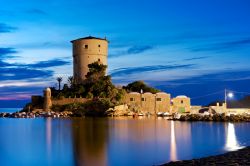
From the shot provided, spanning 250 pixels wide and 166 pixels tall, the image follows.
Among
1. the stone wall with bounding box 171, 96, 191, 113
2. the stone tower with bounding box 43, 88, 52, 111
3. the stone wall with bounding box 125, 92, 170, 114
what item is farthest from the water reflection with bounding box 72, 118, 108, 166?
the stone wall with bounding box 171, 96, 191, 113

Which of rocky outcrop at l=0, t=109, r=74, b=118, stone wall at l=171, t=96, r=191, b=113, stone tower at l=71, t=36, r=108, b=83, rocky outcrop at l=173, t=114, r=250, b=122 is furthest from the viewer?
stone tower at l=71, t=36, r=108, b=83

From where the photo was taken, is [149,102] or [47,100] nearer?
[47,100]

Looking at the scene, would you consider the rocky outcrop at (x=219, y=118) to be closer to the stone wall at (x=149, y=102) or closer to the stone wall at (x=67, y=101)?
the stone wall at (x=149, y=102)

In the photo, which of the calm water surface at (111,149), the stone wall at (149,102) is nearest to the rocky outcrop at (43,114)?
the stone wall at (149,102)

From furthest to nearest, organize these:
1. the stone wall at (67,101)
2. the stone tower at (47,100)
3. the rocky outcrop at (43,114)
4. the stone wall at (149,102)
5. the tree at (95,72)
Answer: the tree at (95,72) < the stone wall at (149,102) < the stone tower at (47,100) < the stone wall at (67,101) < the rocky outcrop at (43,114)

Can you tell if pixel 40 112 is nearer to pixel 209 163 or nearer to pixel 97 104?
pixel 97 104

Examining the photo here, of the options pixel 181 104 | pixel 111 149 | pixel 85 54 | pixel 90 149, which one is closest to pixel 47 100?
pixel 85 54

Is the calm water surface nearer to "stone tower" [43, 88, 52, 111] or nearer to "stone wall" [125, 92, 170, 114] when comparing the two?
"stone tower" [43, 88, 52, 111]

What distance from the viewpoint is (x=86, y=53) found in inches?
2094

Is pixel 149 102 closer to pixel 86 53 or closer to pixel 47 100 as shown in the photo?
pixel 86 53

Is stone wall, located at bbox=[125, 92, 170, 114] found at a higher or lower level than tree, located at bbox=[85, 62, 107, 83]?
lower

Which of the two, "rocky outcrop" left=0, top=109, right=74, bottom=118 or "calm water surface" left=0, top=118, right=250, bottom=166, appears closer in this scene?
"calm water surface" left=0, top=118, right=250, bottom=166

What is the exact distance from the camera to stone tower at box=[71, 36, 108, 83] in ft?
174

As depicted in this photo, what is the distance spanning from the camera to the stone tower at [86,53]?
53156 mm
